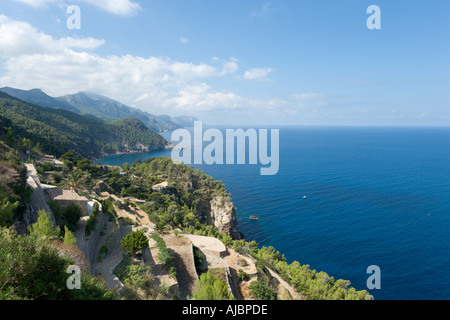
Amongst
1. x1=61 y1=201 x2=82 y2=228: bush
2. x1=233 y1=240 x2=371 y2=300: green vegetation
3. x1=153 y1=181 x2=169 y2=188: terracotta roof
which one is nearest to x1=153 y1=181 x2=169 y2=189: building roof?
x1=153 y1=181 x2=169 y2=188: terracotta roof

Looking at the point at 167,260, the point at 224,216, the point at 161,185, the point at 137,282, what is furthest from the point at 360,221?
the point at 137,282

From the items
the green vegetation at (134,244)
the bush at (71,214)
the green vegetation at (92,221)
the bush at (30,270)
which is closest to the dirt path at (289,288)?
the green vegetation at (134,244)

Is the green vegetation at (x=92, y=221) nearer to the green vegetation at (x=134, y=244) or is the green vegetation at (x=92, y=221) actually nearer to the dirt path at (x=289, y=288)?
the green vegetation at (x=134, y=244)

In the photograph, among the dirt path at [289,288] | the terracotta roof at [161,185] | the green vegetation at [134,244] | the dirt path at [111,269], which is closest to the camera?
the dirt path at [111,269]

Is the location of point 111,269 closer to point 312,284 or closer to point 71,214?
point 71,214

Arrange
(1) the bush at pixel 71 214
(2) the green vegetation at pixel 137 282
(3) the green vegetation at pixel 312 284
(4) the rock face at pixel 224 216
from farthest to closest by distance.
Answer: (4) the rock face at pixel 224 216 → (3) the green vegetation at pixel 312 284 → (1) the bush at pixel 71 214 → (2) the green vegetation at pixel 137 282

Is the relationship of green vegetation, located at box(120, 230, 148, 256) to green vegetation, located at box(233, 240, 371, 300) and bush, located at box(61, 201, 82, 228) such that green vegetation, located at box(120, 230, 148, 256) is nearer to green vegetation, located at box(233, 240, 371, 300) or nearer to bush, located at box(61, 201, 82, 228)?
bush, located at box(61, 201, 82, 228)

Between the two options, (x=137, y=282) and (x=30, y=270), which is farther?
(x=137, y=282)
